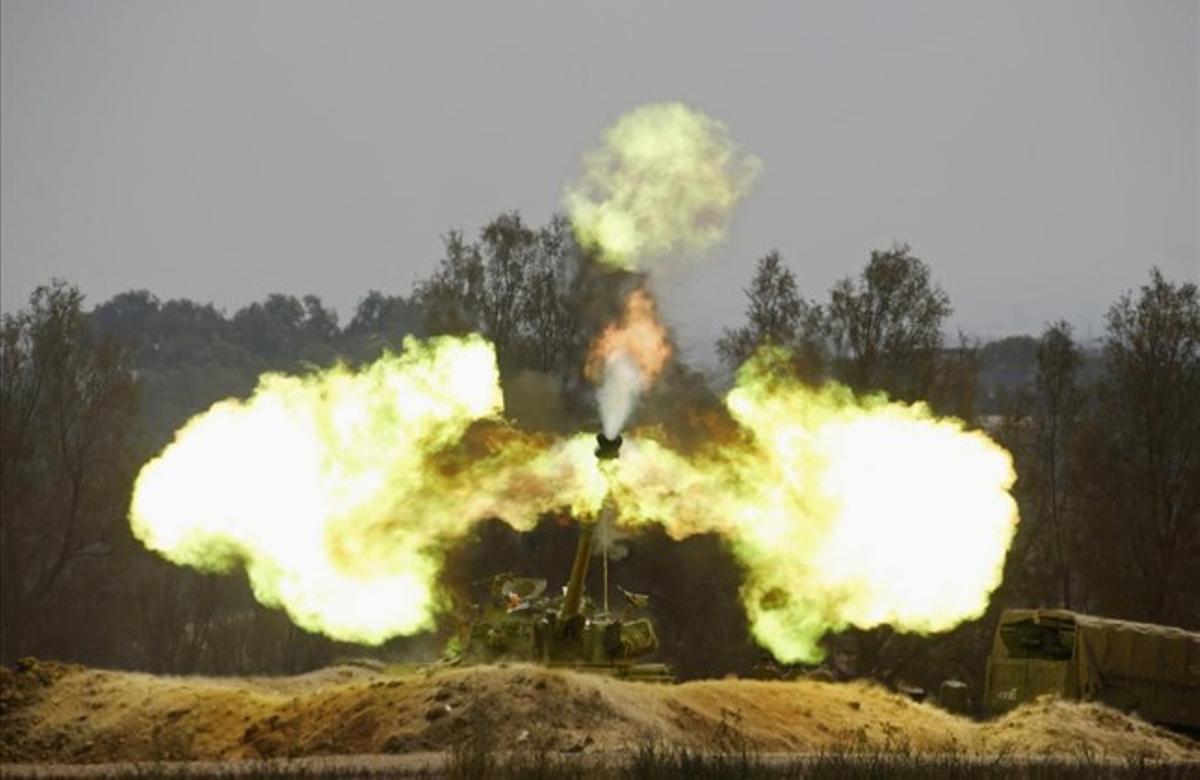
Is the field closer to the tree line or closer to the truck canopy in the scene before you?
the truck canopy

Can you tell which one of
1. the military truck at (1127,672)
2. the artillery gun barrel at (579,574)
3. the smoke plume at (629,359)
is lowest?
the military truck at (1127,672)

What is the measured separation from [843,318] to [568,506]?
1014 inches

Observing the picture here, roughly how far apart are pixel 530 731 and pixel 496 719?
2.52 feet

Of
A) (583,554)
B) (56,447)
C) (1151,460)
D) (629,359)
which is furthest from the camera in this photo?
(56,447)

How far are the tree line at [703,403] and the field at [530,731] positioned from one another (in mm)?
13764

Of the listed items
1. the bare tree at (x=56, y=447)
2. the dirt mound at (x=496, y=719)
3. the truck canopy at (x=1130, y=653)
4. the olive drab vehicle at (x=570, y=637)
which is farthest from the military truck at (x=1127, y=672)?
the bare tree at (x=56, y=447)

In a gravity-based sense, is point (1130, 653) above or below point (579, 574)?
below

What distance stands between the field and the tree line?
13764 millimetres

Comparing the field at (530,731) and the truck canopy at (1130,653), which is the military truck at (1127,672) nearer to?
the truck canopy at (1130,653)

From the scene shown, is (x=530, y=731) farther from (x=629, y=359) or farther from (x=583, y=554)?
A: (x=629, y=359)

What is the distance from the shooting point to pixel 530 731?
3114 cm

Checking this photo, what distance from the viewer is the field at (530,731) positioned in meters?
27.7

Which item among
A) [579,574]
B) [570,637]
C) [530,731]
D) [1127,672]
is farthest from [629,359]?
[1127,672]

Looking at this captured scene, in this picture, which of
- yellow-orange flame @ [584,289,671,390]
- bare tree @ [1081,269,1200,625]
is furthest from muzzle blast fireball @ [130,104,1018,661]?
bare tree @ [1081,269,1200,625]
